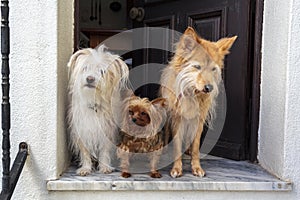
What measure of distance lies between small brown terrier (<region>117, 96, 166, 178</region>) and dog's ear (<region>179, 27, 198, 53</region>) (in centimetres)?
25

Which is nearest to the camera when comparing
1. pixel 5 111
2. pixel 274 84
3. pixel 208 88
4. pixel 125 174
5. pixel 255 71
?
pixel 5 111

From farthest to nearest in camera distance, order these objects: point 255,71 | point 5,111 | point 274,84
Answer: point 255,71
point 274,84
point 5,111

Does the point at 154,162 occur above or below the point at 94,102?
below

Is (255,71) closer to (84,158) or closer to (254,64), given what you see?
(254,64)

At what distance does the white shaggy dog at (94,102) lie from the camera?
1.45 metres

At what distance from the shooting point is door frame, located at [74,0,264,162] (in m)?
1.74

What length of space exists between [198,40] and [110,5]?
2.59 meters

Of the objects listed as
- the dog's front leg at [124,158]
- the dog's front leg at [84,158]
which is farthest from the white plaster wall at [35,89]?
the dog's front leg at [124,158]

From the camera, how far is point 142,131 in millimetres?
1436

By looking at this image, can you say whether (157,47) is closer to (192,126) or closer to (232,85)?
(232,85)

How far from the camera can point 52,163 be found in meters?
1.43

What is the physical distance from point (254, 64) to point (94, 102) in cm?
88

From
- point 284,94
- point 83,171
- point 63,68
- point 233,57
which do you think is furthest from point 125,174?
point 233,57

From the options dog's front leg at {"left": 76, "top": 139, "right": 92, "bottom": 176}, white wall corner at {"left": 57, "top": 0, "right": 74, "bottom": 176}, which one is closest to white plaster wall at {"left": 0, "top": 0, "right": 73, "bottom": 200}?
white wall corner at {"left": 57, "top": 0, "right": 74, "bottom": 176}
